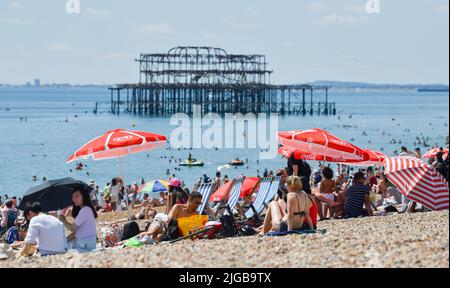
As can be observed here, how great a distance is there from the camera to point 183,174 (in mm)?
36594

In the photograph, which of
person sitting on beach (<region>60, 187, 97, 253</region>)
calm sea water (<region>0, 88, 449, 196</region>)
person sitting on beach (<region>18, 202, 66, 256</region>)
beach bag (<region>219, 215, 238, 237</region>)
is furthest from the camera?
calm sea water (<region>0, 88, 449, 196</region>)

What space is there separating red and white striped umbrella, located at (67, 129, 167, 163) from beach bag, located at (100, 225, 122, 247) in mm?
1616

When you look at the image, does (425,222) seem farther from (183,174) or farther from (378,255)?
(183,174)

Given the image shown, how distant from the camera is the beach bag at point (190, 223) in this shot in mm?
9547

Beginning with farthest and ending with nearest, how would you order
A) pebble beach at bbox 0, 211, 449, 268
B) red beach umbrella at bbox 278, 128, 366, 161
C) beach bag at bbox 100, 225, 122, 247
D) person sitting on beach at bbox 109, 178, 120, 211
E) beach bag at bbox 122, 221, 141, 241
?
person sitting on beach at bbox 109, 178, 120, 211 → red beach umbrella at bbox 278, 128, 366, 161 → beach bag at bbox 122, 221, 141, 241 → beach bag at bbox 100, 225, 122, 247 → pebble beach at bbox 0, 211, 449, 268

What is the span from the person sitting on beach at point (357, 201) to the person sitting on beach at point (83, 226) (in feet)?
12.8

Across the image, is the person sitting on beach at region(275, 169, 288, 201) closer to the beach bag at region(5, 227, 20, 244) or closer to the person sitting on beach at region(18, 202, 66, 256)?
the person sitting on beach at region(18, 202, 66, 256)

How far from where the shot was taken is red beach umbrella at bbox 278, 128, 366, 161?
1211 centimetres

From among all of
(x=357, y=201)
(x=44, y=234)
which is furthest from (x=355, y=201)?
(x=44, y=234)

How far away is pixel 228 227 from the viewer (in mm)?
9766

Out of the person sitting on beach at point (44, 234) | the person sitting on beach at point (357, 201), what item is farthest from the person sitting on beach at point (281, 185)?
the person sitting on beach at point (44, 234)

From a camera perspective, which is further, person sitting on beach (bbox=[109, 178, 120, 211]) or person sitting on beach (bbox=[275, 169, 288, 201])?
person sitting on beach (bbox=[109, 178, 120, 211])

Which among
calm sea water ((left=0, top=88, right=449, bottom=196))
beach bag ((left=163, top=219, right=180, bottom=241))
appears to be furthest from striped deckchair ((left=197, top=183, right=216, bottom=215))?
calm sea water ((left=0, top=88, right=449, bottom=196))

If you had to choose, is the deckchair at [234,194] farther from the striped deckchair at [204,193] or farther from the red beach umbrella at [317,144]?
the red beach umbrella at [317,144]
